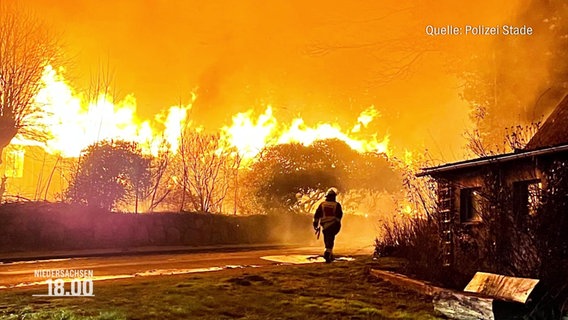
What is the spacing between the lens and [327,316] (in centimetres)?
669

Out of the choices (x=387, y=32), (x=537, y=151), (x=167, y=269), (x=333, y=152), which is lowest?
(x=167, y=269)

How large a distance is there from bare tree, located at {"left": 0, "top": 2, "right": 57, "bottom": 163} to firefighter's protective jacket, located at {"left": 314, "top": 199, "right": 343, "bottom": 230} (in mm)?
14457

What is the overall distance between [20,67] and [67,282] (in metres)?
14.4

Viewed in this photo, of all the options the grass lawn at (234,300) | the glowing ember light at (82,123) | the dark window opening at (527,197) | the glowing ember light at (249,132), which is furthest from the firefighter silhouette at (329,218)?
the glowing ember light at (249,132)

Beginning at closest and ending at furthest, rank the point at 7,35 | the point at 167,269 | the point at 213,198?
the point at 167,269
the point at 7,35
the point at 213,198

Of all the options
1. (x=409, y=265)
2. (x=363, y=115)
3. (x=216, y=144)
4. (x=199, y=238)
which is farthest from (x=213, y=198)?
(x=409, y=265)

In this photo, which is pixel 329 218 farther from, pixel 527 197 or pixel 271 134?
pixel 271 134

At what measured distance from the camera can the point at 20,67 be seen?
21.2 metres

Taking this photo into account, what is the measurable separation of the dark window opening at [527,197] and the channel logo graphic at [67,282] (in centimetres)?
736

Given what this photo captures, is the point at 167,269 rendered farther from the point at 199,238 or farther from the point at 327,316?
the point at 199,238

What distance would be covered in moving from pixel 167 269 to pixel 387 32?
24.4 m

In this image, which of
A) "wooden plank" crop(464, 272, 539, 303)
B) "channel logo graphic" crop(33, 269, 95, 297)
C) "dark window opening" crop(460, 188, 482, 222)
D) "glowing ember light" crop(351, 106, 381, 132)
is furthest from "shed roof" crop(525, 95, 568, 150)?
"glowing ember light" crop(351, 106, 381, 132)

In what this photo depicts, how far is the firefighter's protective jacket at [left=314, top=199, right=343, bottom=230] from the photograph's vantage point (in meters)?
13.5

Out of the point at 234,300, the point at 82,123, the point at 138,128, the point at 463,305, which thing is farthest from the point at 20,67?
the point at 463,305
